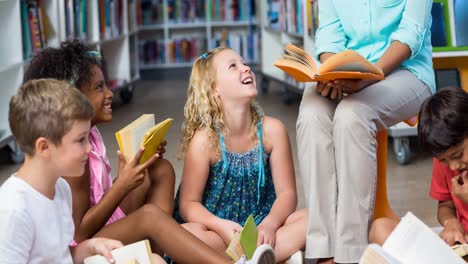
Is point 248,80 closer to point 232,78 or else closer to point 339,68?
point 232,78

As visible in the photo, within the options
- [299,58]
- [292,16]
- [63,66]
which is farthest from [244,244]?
[292,16]

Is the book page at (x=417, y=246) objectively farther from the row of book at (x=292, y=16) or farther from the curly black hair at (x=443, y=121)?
the row of book at (x=292, y=16)

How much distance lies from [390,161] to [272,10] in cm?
227

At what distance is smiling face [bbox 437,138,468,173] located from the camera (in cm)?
179

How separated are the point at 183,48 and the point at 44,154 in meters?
5.37

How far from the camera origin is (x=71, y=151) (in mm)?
1609

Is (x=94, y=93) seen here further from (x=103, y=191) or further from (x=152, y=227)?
(x=152, y=227)

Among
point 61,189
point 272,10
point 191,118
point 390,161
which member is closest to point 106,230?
point 61,189

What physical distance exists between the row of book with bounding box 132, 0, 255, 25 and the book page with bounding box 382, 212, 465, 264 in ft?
17.5

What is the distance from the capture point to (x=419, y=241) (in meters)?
1.62

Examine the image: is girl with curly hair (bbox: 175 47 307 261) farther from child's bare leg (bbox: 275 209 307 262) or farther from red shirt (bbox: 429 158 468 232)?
red shirt (bbox: 429 158 468 232)

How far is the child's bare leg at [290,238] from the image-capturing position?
2.10m

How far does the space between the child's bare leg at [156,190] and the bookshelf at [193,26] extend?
4.63 metres

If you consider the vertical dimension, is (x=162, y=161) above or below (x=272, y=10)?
below
